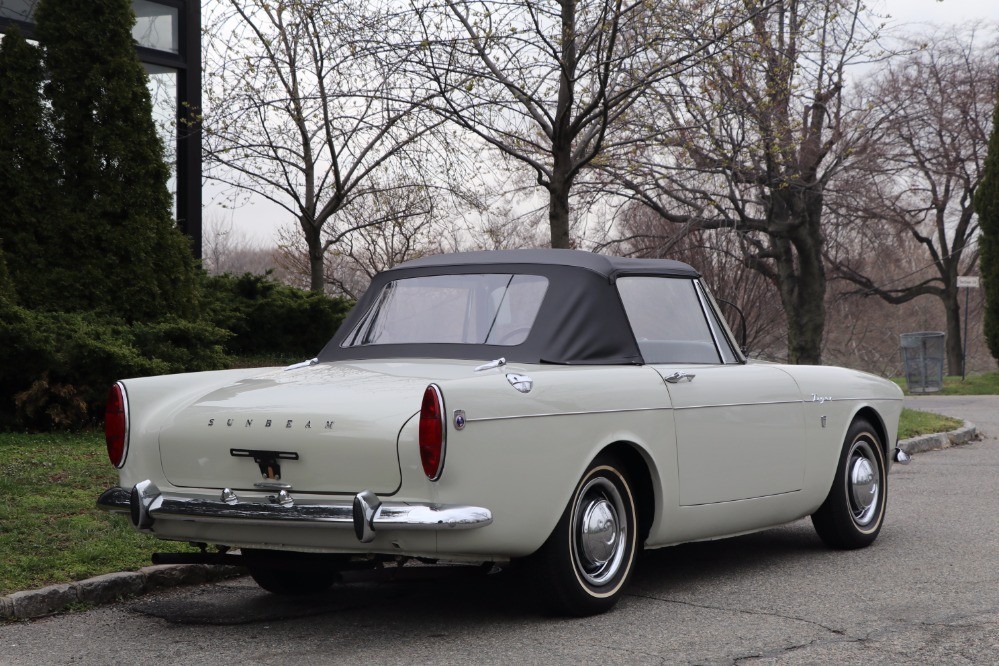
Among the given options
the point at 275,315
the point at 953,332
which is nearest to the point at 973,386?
the point at 953,332

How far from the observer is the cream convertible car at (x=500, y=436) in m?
4.50

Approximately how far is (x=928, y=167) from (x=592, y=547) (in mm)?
32777

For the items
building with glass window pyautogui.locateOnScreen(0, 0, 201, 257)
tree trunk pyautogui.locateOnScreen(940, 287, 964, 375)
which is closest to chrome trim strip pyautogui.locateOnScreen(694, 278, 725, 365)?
building with glass window pyautogui.locateOnScreen(0, 0, 201, 257)

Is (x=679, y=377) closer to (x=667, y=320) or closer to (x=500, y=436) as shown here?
(x=667, y=320)

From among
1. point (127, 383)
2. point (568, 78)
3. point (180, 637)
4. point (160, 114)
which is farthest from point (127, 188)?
point (180, 637)

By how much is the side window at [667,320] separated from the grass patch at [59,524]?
2734 mm

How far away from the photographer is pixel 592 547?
16.8 ft

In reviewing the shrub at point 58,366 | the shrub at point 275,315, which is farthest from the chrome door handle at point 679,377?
the shrub at point 275,315

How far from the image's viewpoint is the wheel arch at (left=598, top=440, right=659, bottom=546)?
212 inches

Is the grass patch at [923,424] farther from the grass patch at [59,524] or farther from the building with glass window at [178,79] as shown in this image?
the building with glass window at [178,79]

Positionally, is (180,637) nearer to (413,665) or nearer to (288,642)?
(288,642)

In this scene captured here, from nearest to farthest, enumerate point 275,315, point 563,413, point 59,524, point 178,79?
point 563,413, point 59,524, point 275,315, point 178,79

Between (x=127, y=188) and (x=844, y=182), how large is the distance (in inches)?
846

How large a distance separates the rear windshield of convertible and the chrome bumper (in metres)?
1.25
